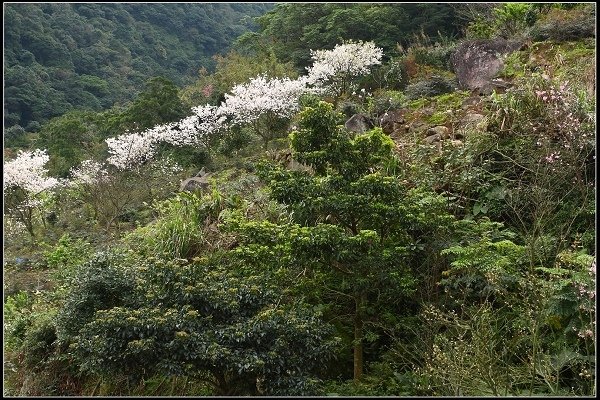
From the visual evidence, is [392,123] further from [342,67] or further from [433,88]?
[342,67]

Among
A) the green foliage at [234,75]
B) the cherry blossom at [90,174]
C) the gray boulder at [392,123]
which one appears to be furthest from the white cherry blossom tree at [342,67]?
the gray boulder at [392,123]

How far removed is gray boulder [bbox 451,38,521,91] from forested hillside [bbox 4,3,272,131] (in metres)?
22.5

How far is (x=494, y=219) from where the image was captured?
6141 millimetres

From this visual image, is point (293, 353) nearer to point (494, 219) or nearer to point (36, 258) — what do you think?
point (494, 219)

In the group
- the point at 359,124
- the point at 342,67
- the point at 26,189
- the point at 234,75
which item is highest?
the point at 234,75

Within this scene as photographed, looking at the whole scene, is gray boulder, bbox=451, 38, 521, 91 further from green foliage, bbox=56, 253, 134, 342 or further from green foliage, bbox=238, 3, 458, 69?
green foliage, bbox=238, 3, 458, 69

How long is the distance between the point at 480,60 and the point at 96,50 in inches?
1040

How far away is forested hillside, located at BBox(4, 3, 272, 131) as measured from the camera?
2869 cm

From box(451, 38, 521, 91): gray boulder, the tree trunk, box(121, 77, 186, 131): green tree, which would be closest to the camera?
the tree trunk

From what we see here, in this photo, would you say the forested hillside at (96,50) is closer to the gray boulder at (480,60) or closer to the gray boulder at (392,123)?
the gray boulder at (480,60)

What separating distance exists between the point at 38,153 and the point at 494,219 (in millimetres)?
18022

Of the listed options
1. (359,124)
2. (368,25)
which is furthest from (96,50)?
(359,124)

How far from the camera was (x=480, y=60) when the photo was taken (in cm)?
1193

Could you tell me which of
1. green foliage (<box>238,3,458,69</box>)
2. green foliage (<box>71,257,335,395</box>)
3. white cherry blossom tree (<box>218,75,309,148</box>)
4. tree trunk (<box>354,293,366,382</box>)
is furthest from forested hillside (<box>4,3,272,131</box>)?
tree trunk (<box>354,293,366,382</box>)
